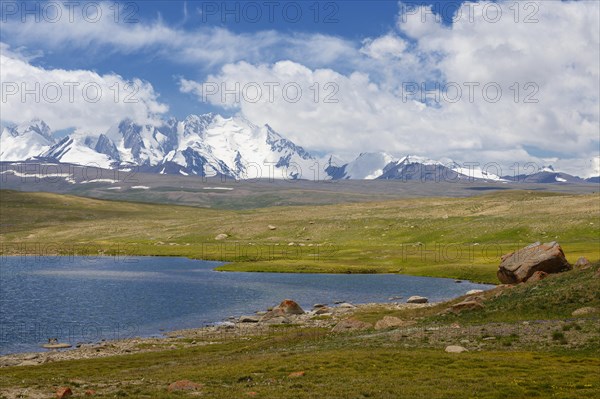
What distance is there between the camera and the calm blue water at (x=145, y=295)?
7594cm

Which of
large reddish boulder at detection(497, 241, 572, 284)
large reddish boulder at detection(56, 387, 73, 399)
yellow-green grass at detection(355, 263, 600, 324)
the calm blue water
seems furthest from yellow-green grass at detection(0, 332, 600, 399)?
large reddish boulder at detection(497, 241, 572, 284)

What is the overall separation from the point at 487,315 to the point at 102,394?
42.0m

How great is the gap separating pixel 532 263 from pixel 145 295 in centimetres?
6395

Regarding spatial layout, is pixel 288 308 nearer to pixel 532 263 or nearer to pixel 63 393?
pixel 532 263

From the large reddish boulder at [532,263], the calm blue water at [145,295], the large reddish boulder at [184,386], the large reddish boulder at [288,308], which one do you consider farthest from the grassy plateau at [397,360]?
the calm blue water at [145,295]

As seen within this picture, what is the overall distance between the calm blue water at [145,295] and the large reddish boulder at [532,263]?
16.2 m

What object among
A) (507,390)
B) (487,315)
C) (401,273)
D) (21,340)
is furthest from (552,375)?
(401,273)

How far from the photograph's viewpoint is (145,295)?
104 metres

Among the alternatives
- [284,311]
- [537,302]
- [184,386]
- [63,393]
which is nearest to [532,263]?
[537,302]

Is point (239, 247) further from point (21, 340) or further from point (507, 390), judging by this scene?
point (507, 390)

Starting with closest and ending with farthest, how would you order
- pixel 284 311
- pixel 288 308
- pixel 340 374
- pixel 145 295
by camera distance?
pixel 340 374 < pixel 284 311 < pixel 288 308 < pixel 145 295

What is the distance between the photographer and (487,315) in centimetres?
6297

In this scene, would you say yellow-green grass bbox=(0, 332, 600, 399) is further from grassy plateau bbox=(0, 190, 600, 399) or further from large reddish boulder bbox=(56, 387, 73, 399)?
large reddish boulder bbox=(56, 387, 73, 399)

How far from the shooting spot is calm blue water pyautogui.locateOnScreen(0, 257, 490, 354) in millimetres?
75938
